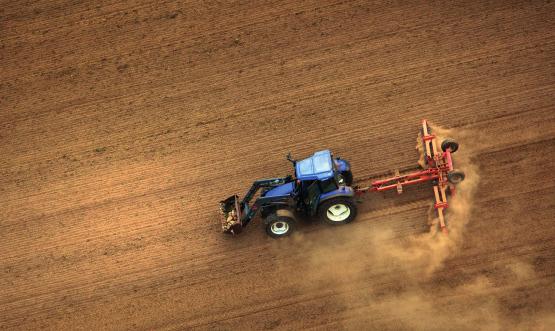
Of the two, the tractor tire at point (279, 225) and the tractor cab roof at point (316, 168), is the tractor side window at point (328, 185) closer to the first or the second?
the tractor cab roof at point (316, 168)

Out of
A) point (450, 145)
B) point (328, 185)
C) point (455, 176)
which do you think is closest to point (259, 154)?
point (328, 185)

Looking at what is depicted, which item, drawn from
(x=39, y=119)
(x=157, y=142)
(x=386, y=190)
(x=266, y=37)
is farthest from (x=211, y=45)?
(x=386, y=190)

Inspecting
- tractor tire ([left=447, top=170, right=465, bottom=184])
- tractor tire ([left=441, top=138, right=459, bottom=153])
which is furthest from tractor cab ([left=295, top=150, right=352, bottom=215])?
tractor tire ([left=441, top=138, right=459, bottom=153])

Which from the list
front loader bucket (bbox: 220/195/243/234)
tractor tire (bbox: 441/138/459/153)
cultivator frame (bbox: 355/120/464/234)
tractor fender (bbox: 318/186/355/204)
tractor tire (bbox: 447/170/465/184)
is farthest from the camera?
tractor tire (bbox: 441/138/459/153)

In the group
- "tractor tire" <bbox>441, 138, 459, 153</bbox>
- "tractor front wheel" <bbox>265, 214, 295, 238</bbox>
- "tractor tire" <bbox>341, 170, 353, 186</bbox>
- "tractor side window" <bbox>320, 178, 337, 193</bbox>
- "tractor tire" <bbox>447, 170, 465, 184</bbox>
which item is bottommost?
"tractor front wheel" <bbox>265, 214, 295, 238</bbox>

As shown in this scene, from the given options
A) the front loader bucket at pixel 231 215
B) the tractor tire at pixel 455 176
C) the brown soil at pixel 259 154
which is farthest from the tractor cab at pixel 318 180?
the tractor tire at pixel 455 176

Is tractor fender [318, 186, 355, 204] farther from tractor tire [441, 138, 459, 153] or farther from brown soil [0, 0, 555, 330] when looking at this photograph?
tractor tire [441, 138, 459, 153]
